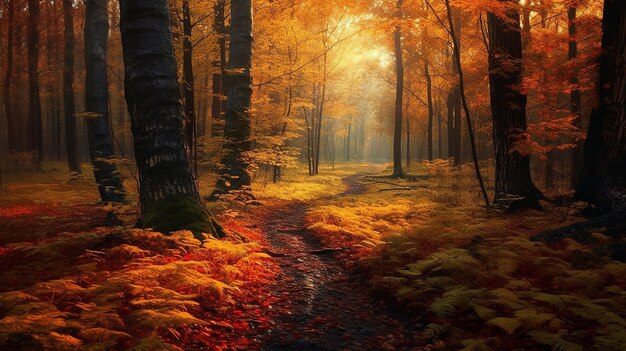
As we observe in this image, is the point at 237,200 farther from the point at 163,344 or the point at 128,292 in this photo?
the point at 163,344

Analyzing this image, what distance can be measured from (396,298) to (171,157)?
12.8ft

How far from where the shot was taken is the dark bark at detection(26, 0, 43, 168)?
21.1 m

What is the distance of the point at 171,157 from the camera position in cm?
546

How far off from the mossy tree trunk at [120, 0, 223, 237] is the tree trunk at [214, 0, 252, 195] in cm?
497

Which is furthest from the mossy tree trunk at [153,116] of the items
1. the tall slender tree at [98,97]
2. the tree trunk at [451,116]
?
the tree trunk at [451,116]

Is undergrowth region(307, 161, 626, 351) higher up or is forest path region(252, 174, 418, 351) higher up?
undergrowth region(307, 161, 626, 351)

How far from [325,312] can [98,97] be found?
917cm

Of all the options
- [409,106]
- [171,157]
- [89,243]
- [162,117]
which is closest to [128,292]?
[89,243]

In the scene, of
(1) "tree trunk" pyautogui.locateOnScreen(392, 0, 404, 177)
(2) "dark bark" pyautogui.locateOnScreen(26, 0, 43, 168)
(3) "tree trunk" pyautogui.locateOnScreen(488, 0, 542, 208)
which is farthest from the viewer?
(2) "dark bark" pyautogui.locateOnScreen(26, 0, 43, 168)

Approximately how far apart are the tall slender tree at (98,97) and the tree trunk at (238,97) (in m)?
2.94

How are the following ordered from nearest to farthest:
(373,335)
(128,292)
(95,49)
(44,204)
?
(128,292), (373,335), (95,49), (44,204)

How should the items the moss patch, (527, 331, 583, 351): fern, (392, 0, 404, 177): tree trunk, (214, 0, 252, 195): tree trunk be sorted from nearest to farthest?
(527, 331, 583, 351): fern → the moss patch → (214, 0, 252, 195): tree trunk → (392, 0, 404, 177): tree trunk

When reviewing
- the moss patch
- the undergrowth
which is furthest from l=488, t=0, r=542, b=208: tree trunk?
the moss patch

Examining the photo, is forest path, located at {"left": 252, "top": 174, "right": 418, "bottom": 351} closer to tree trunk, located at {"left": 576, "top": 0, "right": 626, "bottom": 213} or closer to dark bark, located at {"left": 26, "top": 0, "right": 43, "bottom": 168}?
tree trunk, located at {"left": 576, "top": 0, "right": 626, "bottom": 213}
